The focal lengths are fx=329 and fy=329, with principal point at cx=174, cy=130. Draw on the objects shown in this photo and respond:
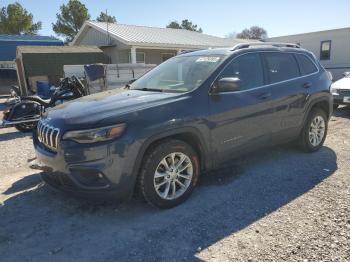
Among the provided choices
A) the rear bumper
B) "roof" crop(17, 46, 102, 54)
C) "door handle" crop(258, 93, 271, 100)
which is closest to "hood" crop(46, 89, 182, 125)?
"door handle" crop(258, 93, 271, 100)

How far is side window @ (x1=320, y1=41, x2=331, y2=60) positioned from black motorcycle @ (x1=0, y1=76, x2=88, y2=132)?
2040cm

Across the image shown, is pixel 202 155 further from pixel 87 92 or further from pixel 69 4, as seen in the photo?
pixel 69 4

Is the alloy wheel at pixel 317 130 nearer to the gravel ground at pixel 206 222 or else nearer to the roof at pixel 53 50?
the gravel ground at pixel 206 222

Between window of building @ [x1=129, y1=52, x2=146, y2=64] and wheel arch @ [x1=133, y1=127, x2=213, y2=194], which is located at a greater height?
window of building @ [x1=129, y1=52, x2=146, y2=64]

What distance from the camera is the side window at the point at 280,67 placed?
4.82 m

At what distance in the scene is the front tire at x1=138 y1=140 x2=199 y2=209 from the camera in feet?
11.6

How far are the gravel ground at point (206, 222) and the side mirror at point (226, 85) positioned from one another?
1308 millimetres

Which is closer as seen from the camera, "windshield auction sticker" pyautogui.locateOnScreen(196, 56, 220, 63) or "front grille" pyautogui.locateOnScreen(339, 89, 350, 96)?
"windshield auction sticker" pyautogui.locateOnScreen(196, 56, 220, 63)

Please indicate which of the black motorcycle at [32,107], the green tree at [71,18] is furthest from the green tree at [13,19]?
the black motorcycle at [32,107]

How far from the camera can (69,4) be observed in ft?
134

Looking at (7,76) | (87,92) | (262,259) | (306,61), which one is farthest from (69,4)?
(262,259)

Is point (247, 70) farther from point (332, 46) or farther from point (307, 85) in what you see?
point (332, 46)

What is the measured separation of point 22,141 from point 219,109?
5.38m

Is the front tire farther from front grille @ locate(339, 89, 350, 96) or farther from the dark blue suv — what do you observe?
front grille @ locate(339, 89, 350, 96)
